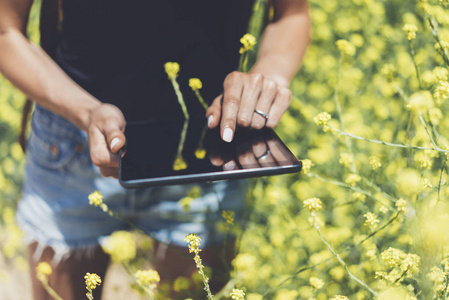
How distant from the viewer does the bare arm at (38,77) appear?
697 millimetres

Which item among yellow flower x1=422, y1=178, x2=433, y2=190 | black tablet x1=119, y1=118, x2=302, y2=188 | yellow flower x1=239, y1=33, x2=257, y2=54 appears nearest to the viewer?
black tablet x1=119, y1=118, x2=302, y2=188

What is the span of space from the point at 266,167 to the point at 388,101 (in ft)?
4.19

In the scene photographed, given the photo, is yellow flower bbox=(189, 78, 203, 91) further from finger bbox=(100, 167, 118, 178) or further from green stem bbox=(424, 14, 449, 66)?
green stem bbox=(424, 14, 449, 66)

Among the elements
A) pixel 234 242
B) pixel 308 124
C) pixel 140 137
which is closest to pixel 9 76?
pixel 140 137

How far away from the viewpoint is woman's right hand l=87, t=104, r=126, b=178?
0.62 metres

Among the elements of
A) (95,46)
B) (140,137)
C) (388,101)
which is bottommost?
(388,101)

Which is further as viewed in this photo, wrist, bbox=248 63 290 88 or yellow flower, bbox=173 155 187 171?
wrist, bbox=248 63 290 88

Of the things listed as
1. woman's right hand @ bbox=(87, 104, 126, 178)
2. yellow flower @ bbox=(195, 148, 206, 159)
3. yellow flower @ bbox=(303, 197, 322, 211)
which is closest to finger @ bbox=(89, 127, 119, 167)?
woman's right hand @ bbox=(87, 104, 126, 178)

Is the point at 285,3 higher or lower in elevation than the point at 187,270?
higher

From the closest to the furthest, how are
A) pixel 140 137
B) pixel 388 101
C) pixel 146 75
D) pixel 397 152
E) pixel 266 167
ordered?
pixel 266 167 < pixel 140 137 < pixel 146 75 < pixel 397 152 < pixel 388 101

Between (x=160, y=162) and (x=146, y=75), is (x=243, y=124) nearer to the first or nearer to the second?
(x=160, y=162)

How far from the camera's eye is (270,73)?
783 mm

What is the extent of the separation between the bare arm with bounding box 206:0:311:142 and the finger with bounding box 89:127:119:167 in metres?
0.17

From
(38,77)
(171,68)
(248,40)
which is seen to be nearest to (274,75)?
(248,40)
